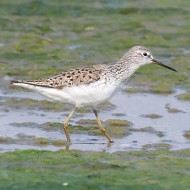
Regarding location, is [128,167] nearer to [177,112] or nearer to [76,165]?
[76,165]

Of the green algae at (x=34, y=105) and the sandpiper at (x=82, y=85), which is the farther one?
the green algae at (x=34, y=105)

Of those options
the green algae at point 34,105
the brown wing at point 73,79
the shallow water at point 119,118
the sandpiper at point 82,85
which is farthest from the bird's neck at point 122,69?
the green algae at point 34,105

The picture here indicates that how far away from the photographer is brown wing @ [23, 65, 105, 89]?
1228 centimetres

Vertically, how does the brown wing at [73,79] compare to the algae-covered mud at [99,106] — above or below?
above

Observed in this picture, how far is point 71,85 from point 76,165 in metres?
2.28

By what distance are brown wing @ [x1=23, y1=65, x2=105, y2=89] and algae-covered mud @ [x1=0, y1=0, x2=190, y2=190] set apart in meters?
0.75

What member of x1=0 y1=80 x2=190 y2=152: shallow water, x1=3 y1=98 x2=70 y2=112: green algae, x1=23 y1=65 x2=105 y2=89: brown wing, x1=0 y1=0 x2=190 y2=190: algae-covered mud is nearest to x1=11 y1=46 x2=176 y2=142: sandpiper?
x1=23 y1=65 x2=105 y2=89: brown wing

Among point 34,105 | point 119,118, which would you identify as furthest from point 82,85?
point 34,105

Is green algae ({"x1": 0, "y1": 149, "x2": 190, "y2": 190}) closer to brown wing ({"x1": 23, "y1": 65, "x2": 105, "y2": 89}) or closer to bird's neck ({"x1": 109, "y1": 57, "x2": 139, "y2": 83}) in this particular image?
brown wing ({"x1": 23, "y1": 65, "x2": 105, "y2": 89})

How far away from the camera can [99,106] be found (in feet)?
47.2

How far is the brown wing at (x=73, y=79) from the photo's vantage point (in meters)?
12.3

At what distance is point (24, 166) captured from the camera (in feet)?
33.3

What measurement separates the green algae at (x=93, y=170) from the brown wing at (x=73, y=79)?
4.98 ft

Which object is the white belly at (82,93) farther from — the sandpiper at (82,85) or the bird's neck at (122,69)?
the bird's neck at (122,69)
